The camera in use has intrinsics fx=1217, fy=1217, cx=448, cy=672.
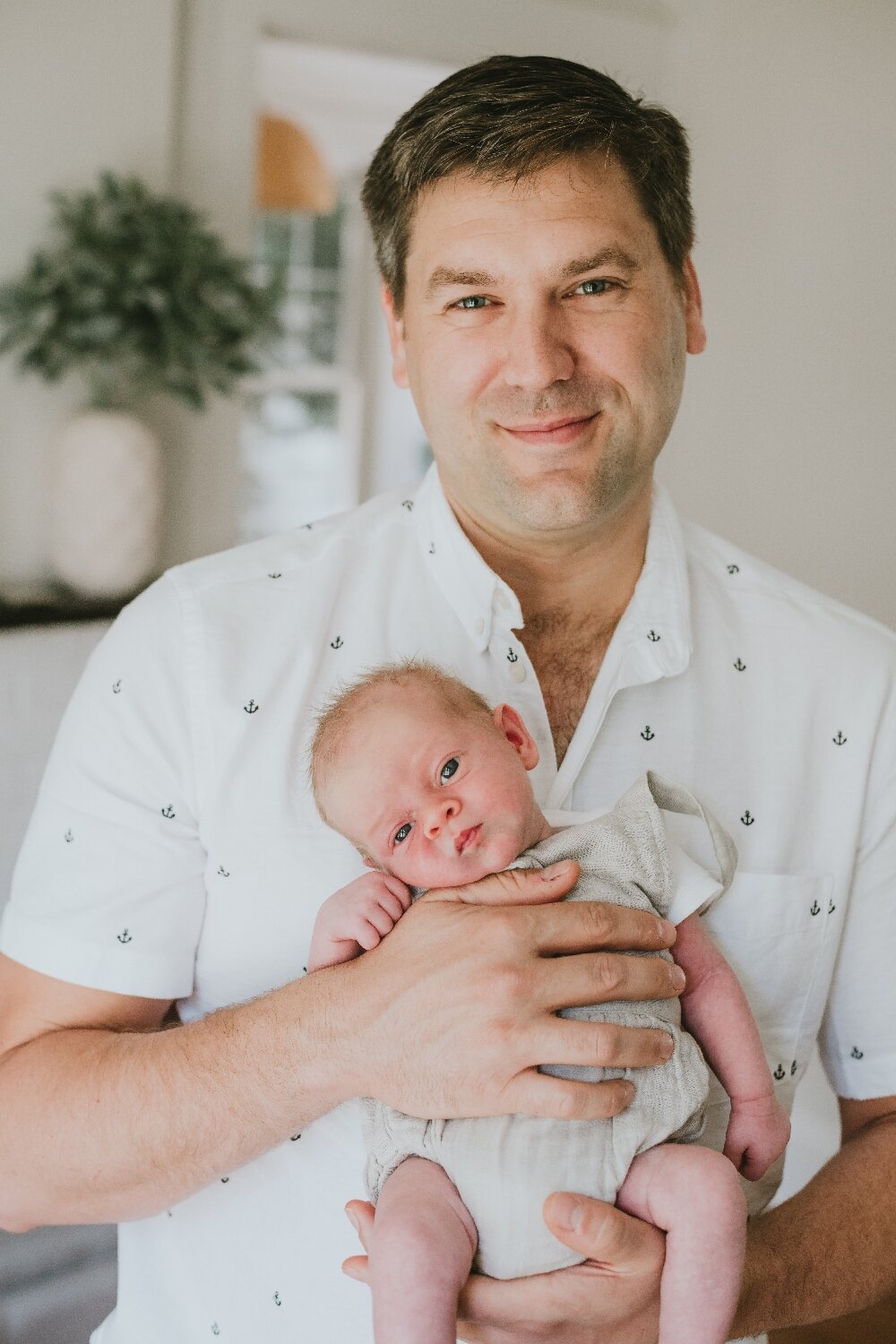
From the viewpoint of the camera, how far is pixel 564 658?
1.44 m

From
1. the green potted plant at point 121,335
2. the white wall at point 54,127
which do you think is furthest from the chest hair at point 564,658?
the white wall at point 54,127

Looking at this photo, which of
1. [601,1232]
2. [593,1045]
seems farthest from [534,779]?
[601,1232]

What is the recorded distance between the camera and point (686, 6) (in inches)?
162

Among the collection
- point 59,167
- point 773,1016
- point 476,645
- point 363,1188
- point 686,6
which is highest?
point 686,6

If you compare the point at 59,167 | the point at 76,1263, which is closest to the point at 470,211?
the point at 76,1263

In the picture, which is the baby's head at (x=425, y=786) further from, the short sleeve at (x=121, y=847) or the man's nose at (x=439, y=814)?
the short sleeve at (x=121, y=847)

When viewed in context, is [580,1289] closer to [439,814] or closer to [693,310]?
[439,814]

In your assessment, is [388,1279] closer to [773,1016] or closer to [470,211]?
[773,1016]

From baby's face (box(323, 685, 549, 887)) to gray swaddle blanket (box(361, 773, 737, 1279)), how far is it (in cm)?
5

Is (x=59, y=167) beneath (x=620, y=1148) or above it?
above

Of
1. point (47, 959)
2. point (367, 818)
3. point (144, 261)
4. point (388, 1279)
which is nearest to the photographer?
point (388, 1279)

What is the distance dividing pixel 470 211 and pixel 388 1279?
1044mm

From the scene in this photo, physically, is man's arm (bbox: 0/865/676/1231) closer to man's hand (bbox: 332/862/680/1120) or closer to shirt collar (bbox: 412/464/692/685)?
man's hand (bbox: 332/862/680/1120)

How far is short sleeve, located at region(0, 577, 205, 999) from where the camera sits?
122 centimetres
